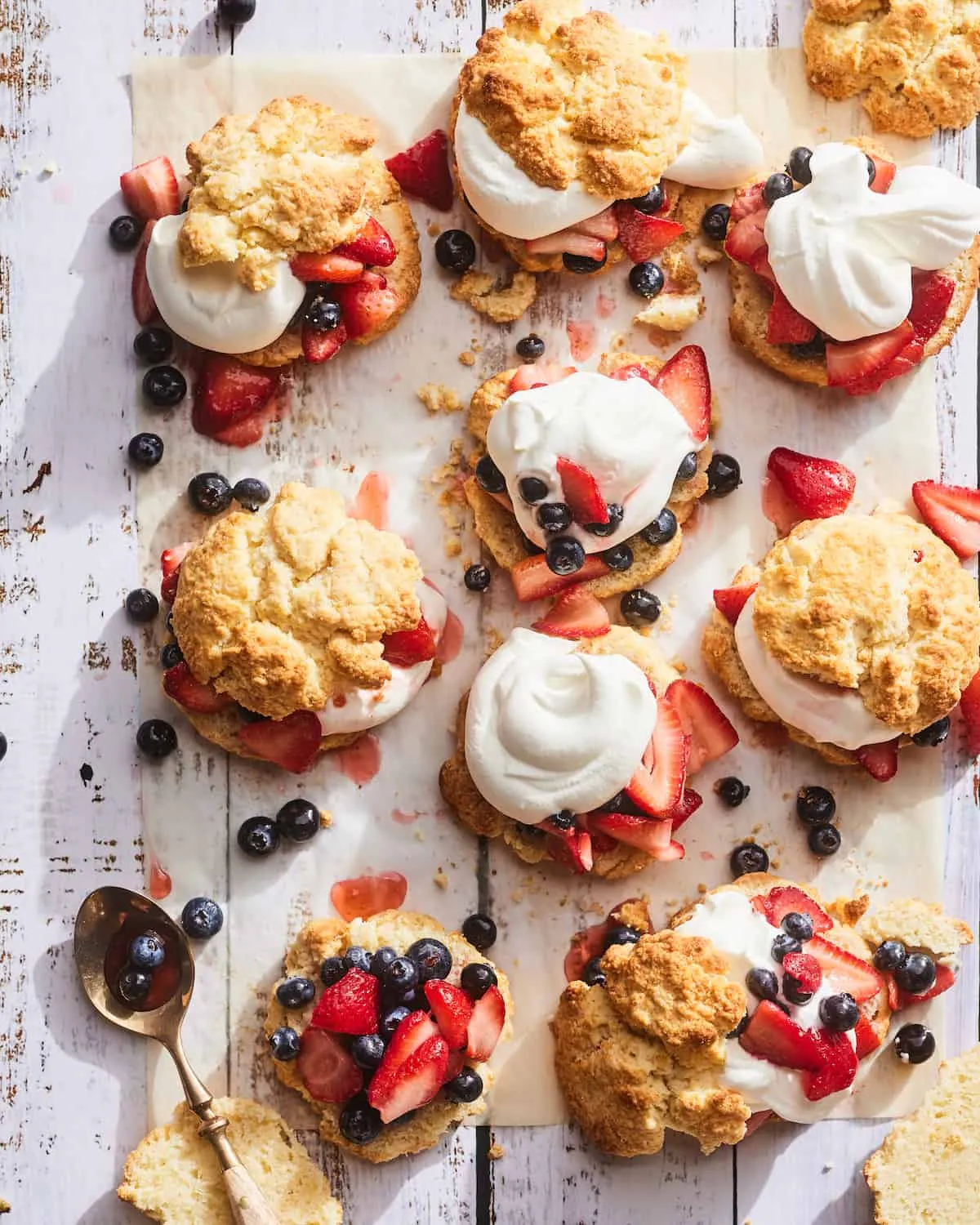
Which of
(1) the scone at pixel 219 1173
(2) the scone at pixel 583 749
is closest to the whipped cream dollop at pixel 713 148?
(2) the scone at pixel 583 749

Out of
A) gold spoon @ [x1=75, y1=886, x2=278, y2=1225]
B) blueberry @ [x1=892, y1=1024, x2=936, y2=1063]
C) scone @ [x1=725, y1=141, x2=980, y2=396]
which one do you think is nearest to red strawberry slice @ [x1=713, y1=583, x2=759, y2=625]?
scone @ [x1=725, y1=141, x2=980, y2=396]

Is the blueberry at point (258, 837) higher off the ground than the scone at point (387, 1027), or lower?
higher

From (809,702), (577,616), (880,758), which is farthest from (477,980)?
(880,758)

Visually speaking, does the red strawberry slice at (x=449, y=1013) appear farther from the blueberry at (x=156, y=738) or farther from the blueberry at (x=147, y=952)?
the blueberry at (x=156, y=738)

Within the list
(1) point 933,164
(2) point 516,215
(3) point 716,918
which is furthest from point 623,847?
(1) point 933,164

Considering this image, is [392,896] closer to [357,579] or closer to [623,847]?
[623,847]

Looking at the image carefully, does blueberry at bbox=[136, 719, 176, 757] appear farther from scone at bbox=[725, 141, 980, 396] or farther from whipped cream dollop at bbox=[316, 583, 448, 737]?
scone at bbox=[725, 141, 980, 396]

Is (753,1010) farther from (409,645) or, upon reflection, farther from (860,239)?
(860,239)
